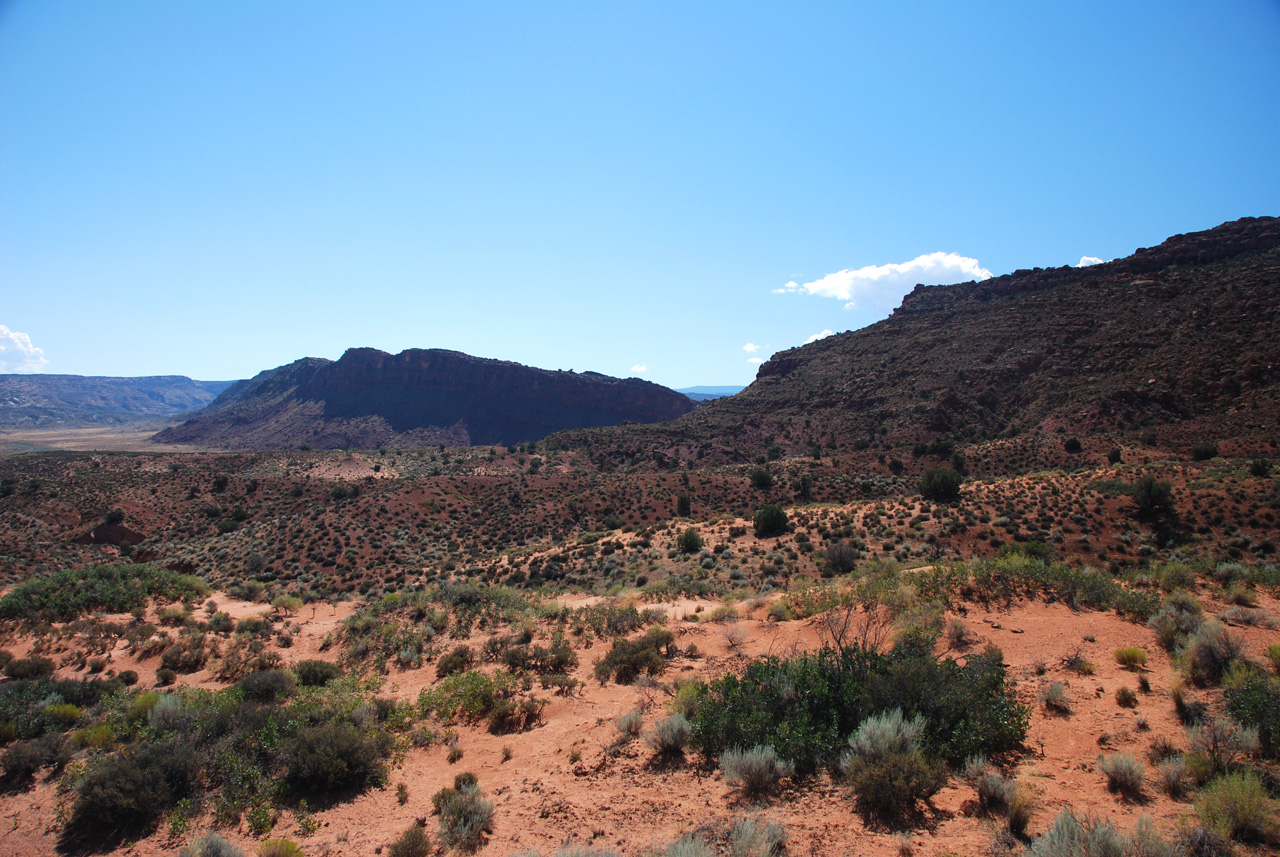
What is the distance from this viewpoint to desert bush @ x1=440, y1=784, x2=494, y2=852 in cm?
593

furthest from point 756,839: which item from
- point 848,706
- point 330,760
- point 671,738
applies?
point 330,760

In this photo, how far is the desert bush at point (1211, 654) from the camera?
24.9 feet

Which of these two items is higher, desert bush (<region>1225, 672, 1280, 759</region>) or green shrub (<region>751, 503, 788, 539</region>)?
desert bush (<region>1225, 672, 1280, 759</region>)

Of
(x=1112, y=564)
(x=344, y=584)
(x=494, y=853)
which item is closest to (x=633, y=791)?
(x=494, y=853)

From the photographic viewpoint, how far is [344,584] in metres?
28.6

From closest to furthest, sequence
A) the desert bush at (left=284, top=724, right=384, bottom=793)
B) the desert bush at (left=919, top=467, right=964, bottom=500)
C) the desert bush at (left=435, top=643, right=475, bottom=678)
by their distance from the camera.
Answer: the desert bush at (left=284, top=724, right=384, bottom=793) < the desert bush at (left=435, top=643, right=475, bottom=678) < the desert bush at (left=919, top=467, right=964, bottom=500)

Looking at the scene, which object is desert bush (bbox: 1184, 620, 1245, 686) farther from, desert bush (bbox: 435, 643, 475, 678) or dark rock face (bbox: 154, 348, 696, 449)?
dark rock face (bbox: 154, 348, 696, 449)

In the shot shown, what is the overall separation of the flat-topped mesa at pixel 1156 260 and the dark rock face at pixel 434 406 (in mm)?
68299

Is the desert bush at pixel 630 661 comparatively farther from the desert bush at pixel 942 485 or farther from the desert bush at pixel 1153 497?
the desert bush at pixel 1153 497

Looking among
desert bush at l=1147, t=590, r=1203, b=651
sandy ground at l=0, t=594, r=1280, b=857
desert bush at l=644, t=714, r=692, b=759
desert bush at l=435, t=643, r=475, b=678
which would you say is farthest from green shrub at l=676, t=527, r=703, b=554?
desert bush at l=644, t=714, r=692, b=759

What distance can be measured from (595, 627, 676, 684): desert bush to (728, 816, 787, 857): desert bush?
5.31 m

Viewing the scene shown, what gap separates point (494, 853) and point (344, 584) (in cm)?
2683

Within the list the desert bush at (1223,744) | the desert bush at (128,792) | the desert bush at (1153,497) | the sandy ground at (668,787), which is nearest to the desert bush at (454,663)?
the sandy ground at (668,787)

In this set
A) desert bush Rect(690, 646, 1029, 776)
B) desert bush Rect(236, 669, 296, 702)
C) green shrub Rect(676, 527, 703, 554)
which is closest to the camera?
desert bush Rect(690, 646, 1029, 776)
